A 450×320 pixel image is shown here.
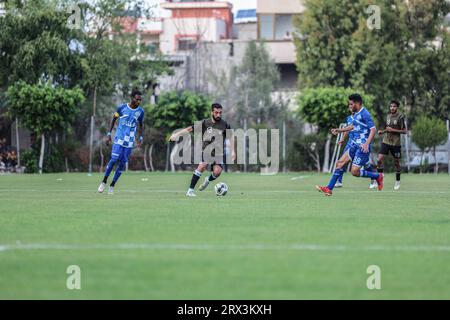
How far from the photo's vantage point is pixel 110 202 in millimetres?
18625

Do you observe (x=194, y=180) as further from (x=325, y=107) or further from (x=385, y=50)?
(x=385, y=50)

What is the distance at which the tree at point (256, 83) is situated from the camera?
4919cm

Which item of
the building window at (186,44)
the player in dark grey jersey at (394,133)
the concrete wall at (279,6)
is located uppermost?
the concrete wall at (279,6)

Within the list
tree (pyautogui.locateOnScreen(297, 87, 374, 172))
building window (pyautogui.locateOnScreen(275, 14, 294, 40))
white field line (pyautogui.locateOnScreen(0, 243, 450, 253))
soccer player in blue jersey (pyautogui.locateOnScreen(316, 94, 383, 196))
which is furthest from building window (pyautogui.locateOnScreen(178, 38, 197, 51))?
white field line (pyautogui.locateOnScreen(0, 243, 450, 253))

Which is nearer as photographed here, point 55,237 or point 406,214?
point 55,237

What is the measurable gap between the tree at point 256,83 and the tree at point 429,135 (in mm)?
8316

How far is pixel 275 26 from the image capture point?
6125 centimetres

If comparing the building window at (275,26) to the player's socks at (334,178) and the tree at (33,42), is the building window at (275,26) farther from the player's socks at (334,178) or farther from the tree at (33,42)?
the player's socks at (334,178)

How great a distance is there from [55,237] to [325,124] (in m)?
31.4

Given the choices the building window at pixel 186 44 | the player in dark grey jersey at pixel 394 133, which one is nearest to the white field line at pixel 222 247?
the player in dark grey jersey at pixel 394 133

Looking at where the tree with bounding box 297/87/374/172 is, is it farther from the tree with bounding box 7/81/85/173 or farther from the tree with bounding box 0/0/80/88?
the tree with bounding box 0/0/80/88

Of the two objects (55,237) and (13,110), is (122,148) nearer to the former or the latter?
(55,237)
